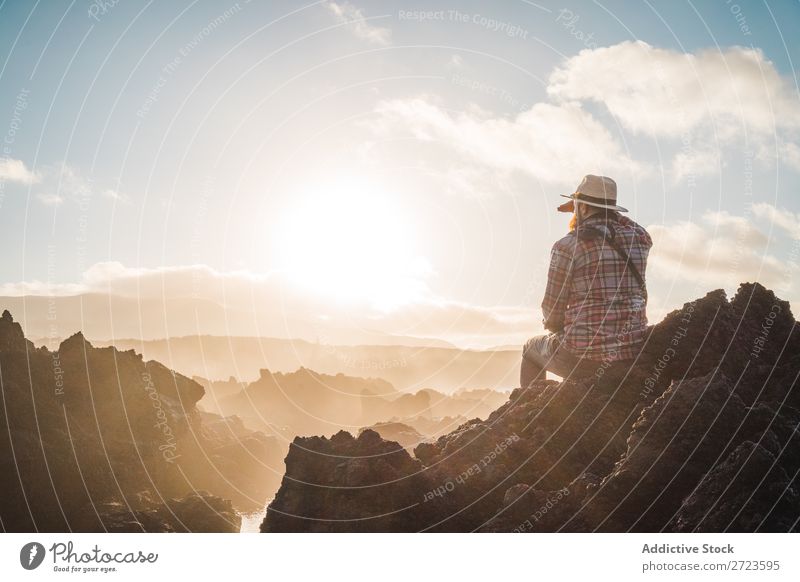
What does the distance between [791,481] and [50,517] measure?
2023 cm

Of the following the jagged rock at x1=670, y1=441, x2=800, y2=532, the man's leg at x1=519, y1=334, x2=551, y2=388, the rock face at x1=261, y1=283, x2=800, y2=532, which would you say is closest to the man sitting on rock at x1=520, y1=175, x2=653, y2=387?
the rock face at x1=261, y1=283, x2=800, y2=532

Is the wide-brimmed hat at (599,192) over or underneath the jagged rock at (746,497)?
over

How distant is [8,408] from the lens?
16906 millimetres

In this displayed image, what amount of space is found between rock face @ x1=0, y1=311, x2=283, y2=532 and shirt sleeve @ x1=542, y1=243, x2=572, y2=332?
31.2 feet

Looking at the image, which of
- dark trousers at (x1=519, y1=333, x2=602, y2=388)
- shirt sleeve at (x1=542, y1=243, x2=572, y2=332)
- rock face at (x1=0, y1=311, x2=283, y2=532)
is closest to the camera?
shirt sleeve at (x1=542, y1=243, x2=572, y2=332)

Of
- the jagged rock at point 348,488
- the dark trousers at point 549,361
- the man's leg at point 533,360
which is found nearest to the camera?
the jagged rock at point 348,488

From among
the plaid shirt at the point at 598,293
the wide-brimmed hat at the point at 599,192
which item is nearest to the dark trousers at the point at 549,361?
the plaid shirt at the point at 598,293

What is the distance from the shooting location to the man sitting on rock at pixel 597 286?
919 cm

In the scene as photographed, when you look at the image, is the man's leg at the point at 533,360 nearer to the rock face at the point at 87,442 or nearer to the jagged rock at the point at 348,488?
the jagged rock at the point at 348,488

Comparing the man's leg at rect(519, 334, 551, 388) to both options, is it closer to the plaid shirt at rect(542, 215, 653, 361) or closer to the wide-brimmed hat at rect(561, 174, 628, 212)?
the plaid shirt at rect(542, 215, 653, 361)

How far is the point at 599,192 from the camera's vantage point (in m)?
9.50

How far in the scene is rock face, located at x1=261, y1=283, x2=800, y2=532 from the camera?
693cm

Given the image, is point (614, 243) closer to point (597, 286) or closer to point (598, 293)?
point (597, 286)

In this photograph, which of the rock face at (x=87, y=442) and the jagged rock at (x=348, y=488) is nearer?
the jagged rock at (x=348, y=488)
